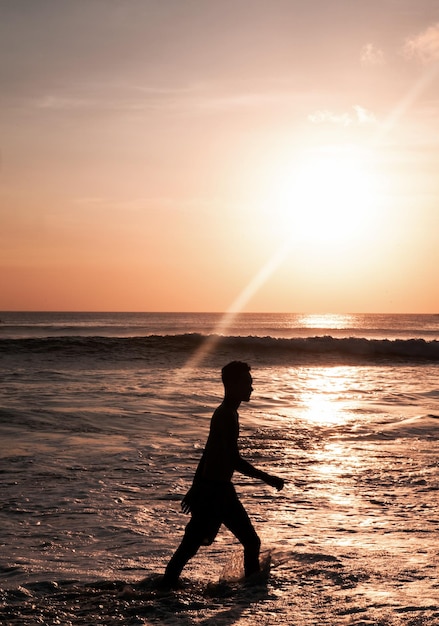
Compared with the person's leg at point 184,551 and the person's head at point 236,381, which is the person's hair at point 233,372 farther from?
the person's leg at point 184,551

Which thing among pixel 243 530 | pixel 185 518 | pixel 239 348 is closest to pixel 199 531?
pixel 243 530

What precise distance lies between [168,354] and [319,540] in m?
32.0

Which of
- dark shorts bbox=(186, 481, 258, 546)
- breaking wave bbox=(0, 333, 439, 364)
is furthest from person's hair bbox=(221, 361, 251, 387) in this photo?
breaking wave bbox=(0, 333, 439, 364)

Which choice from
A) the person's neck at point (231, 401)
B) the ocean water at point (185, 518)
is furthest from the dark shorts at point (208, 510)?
the person's neck at point (231, 401)

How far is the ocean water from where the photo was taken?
18.5 feet

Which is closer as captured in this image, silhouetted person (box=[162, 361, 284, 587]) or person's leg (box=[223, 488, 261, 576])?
silhouetted person (box=[162, 361, 284, 587])

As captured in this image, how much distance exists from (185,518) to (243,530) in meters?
2.38

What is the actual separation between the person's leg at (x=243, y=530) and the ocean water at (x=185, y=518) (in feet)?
0.56

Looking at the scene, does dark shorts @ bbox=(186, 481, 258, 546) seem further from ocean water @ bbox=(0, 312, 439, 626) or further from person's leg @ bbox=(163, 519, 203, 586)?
ocean water @ bbox=(0, 312, 439, 626)

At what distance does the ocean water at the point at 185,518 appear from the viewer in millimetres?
Result: 5629

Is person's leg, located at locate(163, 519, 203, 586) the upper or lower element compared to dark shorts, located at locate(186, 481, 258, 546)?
lower

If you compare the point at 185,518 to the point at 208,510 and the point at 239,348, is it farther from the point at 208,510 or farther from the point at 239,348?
the point at 239,348

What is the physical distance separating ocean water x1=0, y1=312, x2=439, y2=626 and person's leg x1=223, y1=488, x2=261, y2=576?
170 millimetres

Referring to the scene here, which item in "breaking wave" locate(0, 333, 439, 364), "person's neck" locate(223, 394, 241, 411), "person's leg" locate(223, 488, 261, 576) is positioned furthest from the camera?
"breaking wave" locate(0, 333, 439, 364)
